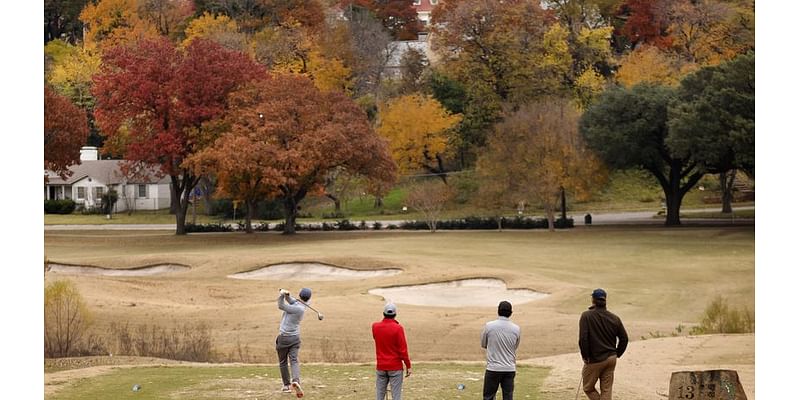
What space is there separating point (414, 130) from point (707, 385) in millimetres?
63641

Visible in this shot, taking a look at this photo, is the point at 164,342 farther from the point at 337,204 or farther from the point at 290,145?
the point at 337,204

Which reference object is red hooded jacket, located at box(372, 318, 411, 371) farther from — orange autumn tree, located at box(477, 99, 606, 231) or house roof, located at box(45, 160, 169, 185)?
house roof, located at box(45, 160, 169, 185)

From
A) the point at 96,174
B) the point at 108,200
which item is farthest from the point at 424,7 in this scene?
the point at 108,200

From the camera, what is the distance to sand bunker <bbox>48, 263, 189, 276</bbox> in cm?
5519

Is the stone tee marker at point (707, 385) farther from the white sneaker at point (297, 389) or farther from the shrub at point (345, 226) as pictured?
the shrub at point (345, 226)

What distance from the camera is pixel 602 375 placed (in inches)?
717

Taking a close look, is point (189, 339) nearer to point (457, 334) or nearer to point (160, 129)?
point (457, 334)

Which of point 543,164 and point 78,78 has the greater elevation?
point 78,78

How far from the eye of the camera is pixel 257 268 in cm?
5250

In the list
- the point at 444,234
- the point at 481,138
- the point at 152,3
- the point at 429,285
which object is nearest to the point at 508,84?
the point at 481,138

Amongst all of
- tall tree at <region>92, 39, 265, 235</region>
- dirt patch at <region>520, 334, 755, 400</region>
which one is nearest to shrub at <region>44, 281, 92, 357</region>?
dirt patch at <region>520, 334, 755, 400</region>

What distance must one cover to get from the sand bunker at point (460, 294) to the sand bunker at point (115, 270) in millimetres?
13000

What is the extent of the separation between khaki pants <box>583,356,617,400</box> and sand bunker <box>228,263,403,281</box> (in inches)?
1265

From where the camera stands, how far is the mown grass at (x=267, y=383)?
2177 cm
